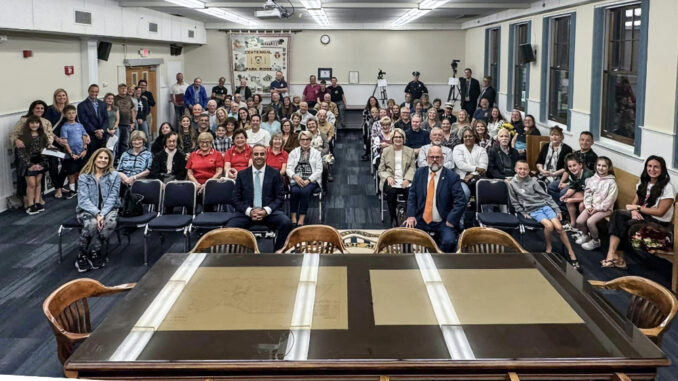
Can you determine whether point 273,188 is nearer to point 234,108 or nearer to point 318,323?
point 318,323

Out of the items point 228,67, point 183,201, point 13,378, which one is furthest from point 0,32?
point 228,67

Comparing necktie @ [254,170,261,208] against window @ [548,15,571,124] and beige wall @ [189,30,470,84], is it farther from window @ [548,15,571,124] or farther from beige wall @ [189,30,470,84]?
beige wall @ [189,30,470,84]

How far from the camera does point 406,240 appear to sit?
4895 millimetres

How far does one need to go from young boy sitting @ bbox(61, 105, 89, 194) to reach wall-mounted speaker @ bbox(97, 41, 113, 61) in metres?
2.93

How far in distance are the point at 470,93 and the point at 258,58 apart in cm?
661

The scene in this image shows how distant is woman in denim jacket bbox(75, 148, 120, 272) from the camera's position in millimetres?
6766

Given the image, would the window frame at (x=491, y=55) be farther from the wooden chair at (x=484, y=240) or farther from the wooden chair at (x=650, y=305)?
the wooden chair at (x=650, y=305)

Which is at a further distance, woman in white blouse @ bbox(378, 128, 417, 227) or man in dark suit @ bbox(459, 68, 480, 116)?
man in dark suit @ bbox(459, 68, 480, 116)

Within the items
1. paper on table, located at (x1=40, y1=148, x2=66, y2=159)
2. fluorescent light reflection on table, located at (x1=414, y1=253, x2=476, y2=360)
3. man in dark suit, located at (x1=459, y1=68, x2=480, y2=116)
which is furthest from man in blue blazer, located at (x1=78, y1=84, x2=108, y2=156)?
man in dark suit, located at (x1=459, y1=68, x2=480, y2=116)

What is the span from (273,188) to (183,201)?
1065mm

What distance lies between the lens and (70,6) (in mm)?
9891

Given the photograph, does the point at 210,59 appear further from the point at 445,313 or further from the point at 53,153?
the point at 445,313

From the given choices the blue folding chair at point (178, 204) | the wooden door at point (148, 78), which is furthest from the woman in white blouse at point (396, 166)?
the wooden door at point (148, 78)

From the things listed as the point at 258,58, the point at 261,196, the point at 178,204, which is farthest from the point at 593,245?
the point at 258,58
